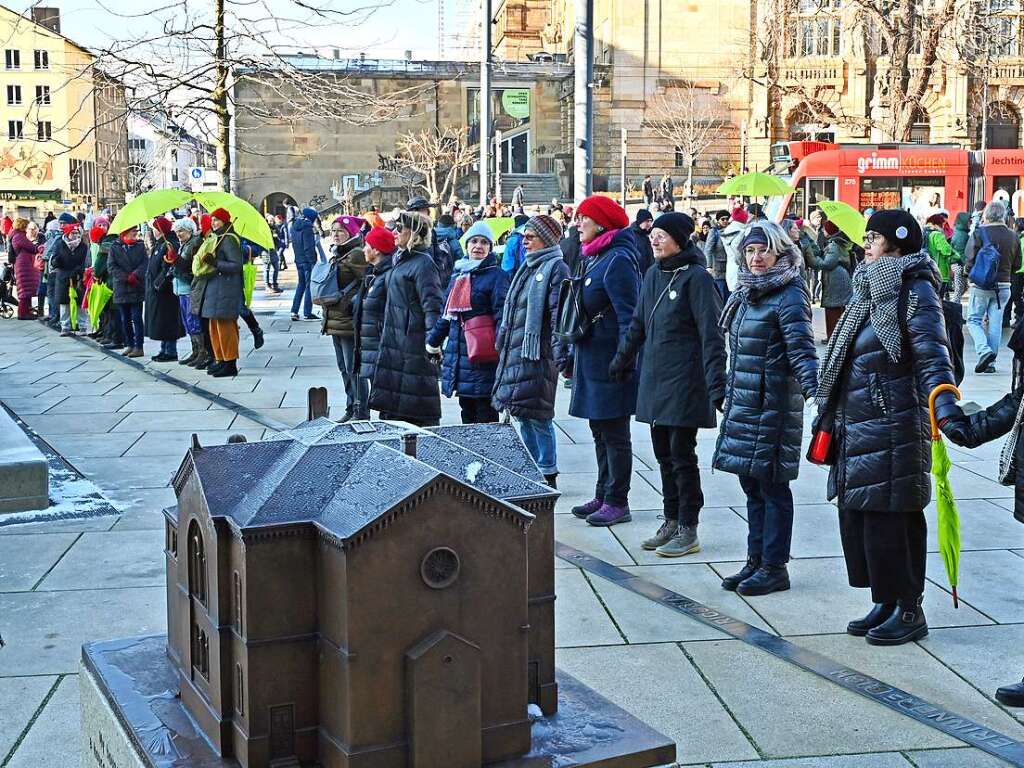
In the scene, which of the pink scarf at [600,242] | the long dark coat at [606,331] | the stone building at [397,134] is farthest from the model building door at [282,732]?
the stone building at [397,134]

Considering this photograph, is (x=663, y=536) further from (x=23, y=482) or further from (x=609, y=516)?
(x=23, y=482)

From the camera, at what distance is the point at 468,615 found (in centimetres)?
260

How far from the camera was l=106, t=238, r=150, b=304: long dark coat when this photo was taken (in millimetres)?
16891

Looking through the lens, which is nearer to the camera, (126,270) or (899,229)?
(899,229)

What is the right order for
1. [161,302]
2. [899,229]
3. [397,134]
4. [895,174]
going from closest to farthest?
[899,229], [161,302], [895,174], [397,134]

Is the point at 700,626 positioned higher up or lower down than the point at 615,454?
lower down

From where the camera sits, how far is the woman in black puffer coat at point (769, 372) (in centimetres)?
613

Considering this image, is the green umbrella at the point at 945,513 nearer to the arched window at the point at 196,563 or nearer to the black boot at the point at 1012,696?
the black boot at the point at 1012,696

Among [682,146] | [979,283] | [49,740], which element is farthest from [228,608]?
[682,146]

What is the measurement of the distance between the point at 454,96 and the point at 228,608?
7170cm

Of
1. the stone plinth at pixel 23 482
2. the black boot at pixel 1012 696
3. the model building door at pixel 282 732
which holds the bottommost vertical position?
the black boot at pixel 1012 696

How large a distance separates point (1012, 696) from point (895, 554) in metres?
0.89

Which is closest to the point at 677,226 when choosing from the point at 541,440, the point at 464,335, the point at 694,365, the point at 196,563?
the point at 694,365

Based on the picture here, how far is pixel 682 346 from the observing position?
22.6 ft
